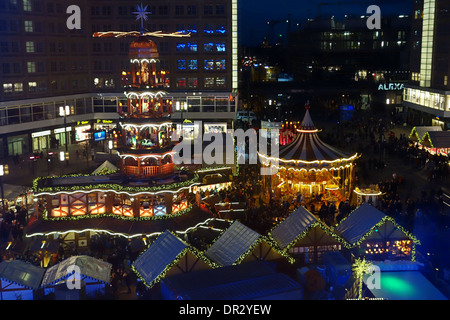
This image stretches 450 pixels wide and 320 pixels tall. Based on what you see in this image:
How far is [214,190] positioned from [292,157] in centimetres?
552

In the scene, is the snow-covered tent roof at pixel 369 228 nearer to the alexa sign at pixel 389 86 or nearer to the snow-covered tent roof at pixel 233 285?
the snow-covered tent roof at pixel 233 285

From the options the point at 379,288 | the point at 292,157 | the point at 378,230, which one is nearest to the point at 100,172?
the point at 292,157

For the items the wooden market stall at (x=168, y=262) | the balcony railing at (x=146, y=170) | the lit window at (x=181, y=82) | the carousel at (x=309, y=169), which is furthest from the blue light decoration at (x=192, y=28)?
the wooden market stall at (x=168, y=262)

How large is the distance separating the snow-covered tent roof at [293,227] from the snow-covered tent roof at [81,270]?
731cm

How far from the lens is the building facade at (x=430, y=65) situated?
6344 centimetres

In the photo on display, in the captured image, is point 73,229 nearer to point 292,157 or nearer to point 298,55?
point 292,157

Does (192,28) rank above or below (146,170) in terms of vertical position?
above

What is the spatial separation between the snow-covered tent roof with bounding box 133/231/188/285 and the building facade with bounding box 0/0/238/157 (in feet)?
127

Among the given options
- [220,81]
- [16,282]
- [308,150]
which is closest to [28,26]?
[220,81]

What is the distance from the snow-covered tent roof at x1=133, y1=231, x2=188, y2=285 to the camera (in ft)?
67.7

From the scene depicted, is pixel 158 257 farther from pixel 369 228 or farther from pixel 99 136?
pixel 99 136

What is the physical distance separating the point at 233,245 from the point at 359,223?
228 inches

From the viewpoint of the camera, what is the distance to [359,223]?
24.0 metres

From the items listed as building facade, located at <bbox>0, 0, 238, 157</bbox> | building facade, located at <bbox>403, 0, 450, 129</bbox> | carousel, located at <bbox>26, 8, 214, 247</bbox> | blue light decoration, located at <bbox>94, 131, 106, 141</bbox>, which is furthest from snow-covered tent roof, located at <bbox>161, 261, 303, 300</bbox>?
building facade, located at <bbox>403, 0, 450, 129</bbox>
